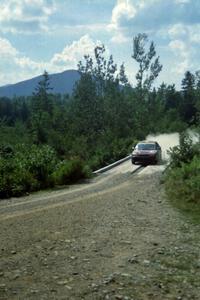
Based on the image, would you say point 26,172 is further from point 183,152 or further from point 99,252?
point 99,252

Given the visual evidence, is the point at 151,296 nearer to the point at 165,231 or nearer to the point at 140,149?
the point at 165,231

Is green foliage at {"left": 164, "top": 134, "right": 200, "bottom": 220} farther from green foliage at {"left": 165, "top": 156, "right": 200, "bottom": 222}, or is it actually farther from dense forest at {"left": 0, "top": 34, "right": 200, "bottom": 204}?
dense forest at {"left": 0, "top": 34, "right": 200, "bottom": 204}

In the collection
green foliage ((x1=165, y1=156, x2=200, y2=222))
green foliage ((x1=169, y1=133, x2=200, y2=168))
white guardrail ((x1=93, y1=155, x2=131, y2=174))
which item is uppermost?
green foliage ((x1=169, y1=133, x2=200, y2=168))

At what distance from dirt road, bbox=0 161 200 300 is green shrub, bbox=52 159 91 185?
9.73m

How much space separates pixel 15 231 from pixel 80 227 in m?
1.44

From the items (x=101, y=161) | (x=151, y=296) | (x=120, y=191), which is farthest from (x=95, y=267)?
(x=101, y=161)

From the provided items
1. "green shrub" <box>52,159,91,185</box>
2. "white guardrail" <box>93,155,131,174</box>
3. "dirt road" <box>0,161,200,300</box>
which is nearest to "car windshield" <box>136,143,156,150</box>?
"white guardrail" <box>93,155,131,174</box>

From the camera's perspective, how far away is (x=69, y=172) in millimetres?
27094

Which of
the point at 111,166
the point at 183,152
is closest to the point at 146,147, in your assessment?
the point at 111,166

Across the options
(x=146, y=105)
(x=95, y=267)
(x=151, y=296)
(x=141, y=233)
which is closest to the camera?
(x=151, y=296)

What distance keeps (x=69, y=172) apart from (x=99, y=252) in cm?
1729

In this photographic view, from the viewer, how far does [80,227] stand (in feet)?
40.7

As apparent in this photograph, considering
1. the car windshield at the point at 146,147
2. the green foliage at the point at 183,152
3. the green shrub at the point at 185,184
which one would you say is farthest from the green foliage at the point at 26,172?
the car windshield at the point at 146,147

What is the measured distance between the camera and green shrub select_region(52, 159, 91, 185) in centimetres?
2639
